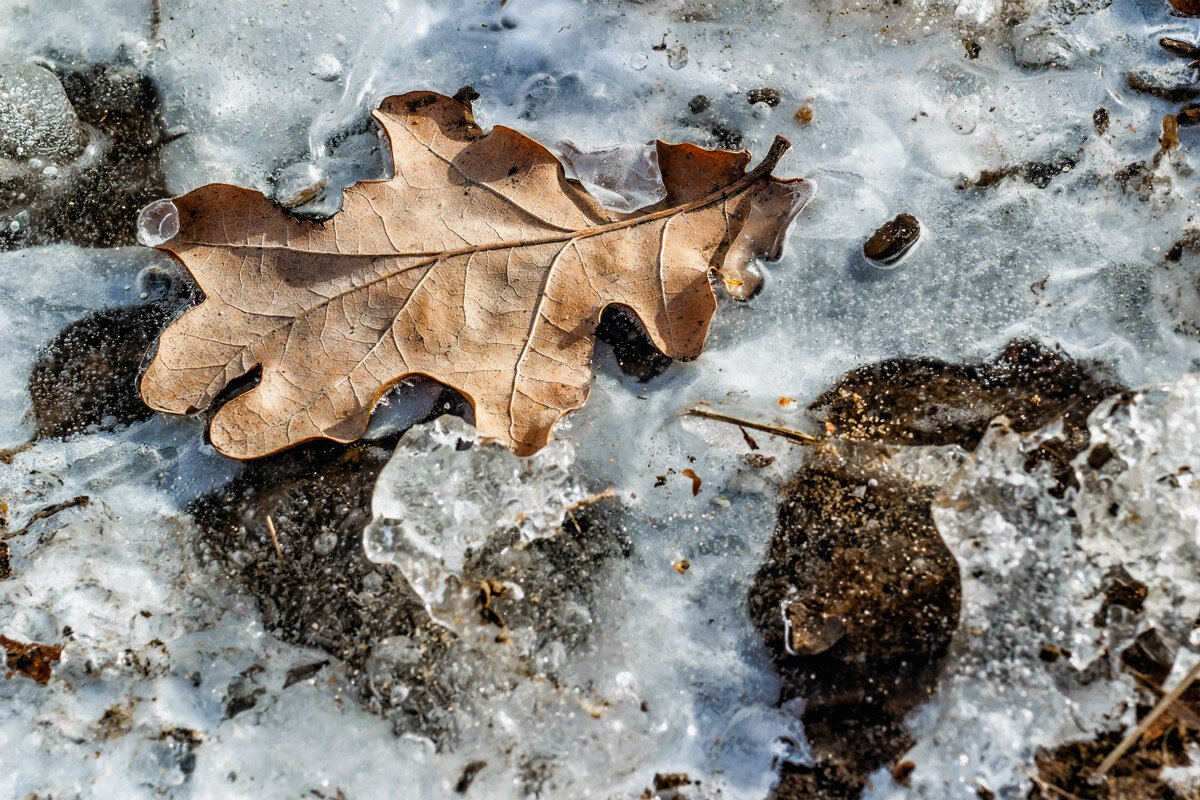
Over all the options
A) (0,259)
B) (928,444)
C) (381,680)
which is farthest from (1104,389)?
(0,259)

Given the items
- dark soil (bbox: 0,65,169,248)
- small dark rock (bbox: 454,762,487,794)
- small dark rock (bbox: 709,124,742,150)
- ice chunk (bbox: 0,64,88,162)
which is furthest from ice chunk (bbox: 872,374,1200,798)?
ice chunk (bbox: 0,64,88,162)

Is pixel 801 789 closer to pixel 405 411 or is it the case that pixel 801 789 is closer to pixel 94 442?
pixel 405 411

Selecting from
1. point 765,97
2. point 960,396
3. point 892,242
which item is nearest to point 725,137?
point 765,97

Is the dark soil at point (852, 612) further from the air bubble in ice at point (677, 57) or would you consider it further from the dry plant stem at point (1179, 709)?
the air bubble in ice at point (677, 57)

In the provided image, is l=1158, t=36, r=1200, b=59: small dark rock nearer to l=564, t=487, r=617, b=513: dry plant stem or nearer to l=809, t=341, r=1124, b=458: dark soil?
l=809, t=341, r=1124, b=458: dark soil

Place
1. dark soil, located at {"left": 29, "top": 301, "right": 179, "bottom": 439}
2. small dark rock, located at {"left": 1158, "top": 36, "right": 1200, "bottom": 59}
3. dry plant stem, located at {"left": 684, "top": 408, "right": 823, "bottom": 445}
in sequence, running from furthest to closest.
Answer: small dark rock, located at {"left": 1158, "top": 36, "right": 1200, "bottom": 59}, dark soil, located at {"left": 29, "top": 301, "right": 179, "bottom": 439}, dry plant stem, located at {"left": 684, "top": 408, "right": 823, "bottom": 445}
